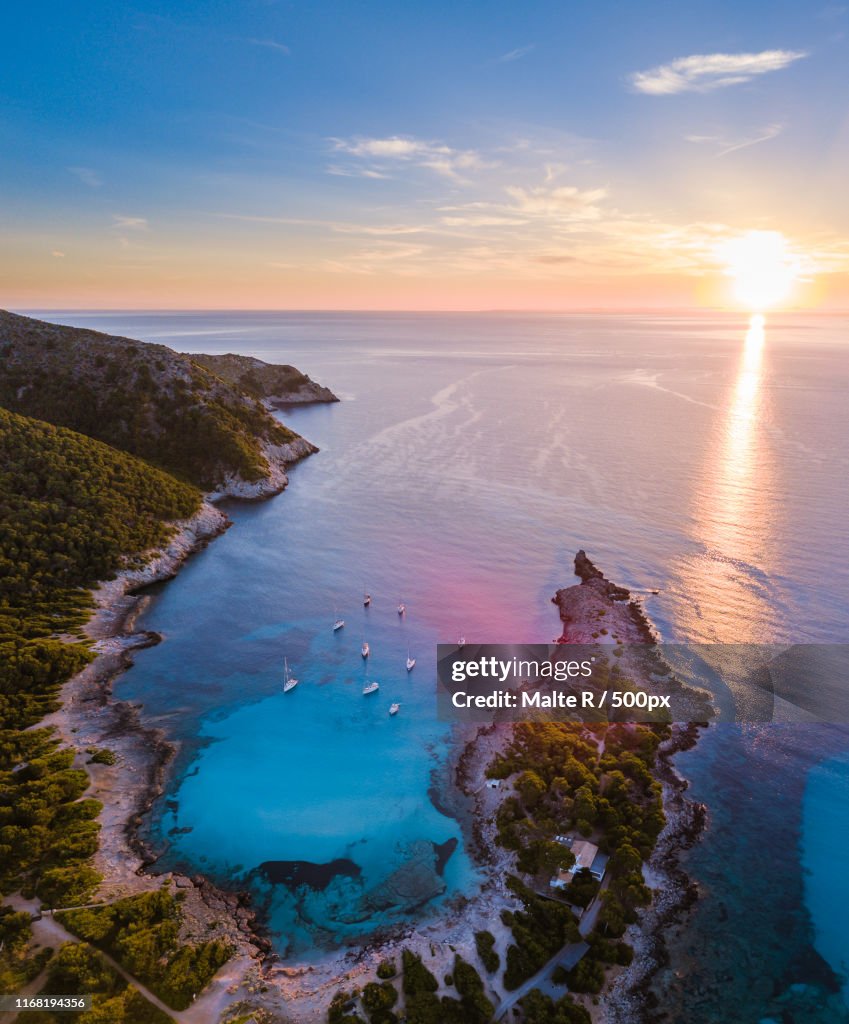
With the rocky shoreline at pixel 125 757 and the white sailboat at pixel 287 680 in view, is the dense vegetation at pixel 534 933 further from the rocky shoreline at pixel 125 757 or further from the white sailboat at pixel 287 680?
the white sailboat at pixel 287 680

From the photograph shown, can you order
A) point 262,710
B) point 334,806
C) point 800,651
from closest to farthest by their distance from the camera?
point 334,806 → point 262,710 → point 800,651

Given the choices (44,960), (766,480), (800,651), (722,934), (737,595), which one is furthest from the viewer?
(766,480)

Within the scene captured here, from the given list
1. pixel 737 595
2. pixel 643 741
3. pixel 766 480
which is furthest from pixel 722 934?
pixel 766 480

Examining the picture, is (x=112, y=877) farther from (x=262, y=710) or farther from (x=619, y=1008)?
(x=619, y=1008)

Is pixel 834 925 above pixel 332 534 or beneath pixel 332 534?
beneath

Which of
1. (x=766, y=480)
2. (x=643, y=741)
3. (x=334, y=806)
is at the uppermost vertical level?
(x=766, y=480)

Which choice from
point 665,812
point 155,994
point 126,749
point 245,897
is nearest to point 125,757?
point 126,749

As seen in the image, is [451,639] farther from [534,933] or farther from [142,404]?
[142,404]

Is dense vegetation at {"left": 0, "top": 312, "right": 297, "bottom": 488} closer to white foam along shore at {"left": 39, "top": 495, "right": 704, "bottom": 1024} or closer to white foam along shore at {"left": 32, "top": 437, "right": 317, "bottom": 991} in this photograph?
white foam along shore at {"left": 32, "top": 437, "right": 317, "bottom": 991}
